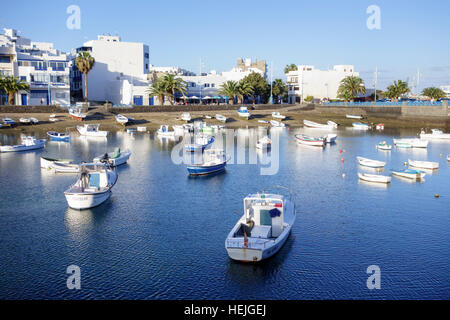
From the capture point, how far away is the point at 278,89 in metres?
147

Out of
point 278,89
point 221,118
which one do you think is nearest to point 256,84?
point 278,89

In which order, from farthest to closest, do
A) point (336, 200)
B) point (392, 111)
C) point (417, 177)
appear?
point (392, 111), point (417, 177), point (336, 200)

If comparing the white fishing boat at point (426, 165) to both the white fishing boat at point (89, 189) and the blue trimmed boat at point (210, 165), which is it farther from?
the white fishing boat at point (89, 189)

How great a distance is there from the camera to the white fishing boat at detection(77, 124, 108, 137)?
8356 centimetres

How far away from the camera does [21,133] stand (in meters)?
82.2

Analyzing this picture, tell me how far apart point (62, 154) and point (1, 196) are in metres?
23.6

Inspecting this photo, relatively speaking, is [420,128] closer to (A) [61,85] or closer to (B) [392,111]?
(B) [392,111]

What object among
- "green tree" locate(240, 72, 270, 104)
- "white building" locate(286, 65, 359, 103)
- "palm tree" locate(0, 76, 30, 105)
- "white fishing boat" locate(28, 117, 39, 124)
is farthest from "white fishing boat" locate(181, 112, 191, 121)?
"white building" locate(286, 65, 359, 103)

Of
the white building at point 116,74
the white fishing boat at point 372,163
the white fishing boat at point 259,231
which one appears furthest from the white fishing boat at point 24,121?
the white fishing boat at point 259,231

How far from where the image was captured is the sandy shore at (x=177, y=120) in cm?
8941

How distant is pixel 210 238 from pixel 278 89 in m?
122

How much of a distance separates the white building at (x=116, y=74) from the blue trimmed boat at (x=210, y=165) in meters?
69.1
